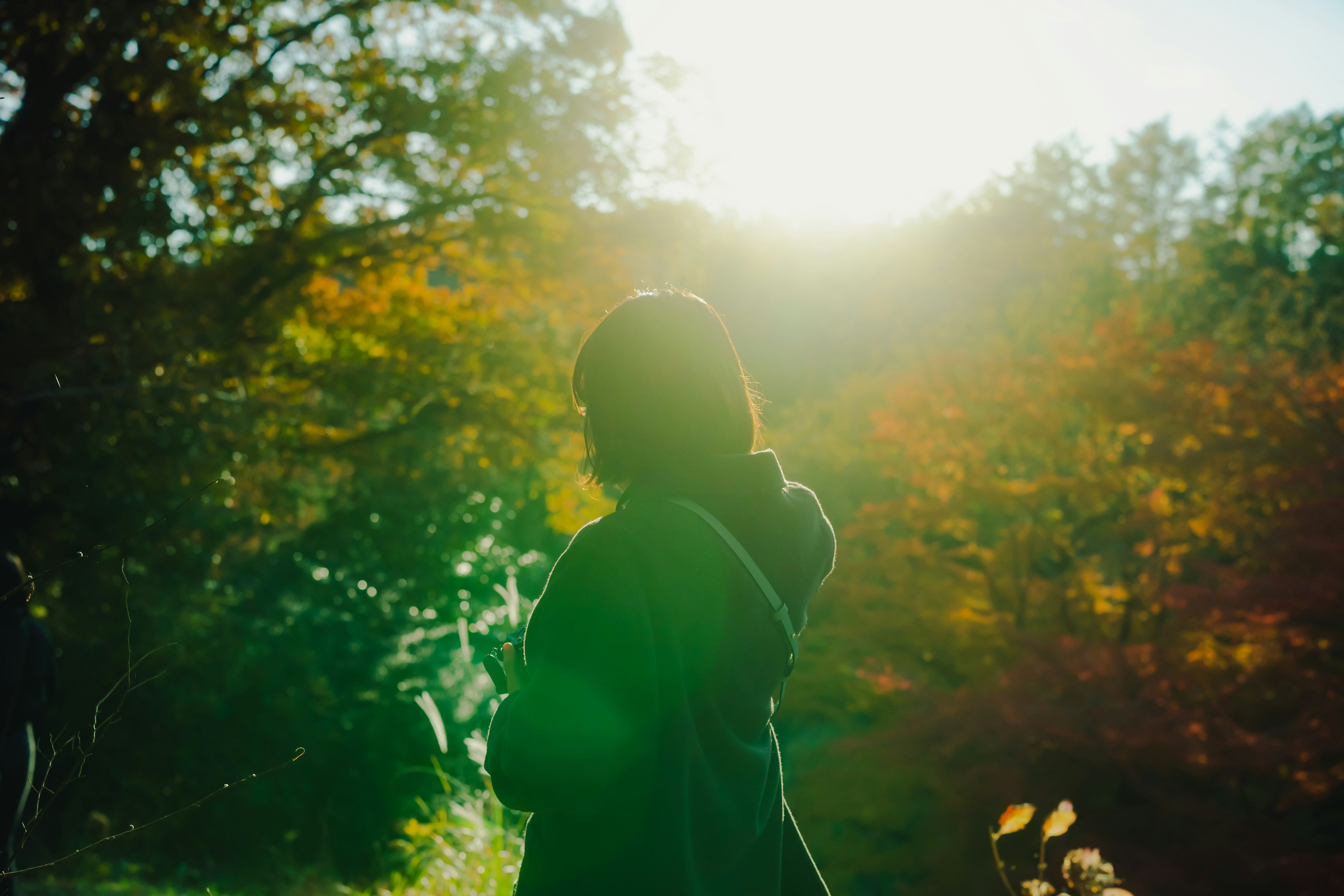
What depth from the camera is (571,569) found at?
984mm

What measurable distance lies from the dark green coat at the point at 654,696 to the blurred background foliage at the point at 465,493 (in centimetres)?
119

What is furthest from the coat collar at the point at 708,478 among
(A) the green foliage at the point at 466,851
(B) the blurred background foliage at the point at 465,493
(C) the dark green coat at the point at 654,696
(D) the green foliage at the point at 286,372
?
(D) the green foliage at the point at 286,372

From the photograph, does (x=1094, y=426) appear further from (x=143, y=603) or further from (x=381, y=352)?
(x=143, y=603)

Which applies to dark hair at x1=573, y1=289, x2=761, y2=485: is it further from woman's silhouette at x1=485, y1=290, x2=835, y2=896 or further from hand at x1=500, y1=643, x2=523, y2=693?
hand at x1=500, y1=643, x2=523, y2=693

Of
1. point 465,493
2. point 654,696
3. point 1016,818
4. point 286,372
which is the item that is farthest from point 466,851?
point 465,493

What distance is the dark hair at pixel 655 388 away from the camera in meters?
1.09

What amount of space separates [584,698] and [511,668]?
21 centimetres

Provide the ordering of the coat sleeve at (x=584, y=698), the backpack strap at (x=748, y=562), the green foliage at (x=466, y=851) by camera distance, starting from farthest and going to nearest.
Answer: the green foliage at (x=466, y=851)
the backpack strap at (x=748, y=562)
the coat sleeve at (x=584, y=698)

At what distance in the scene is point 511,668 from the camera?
1.10m

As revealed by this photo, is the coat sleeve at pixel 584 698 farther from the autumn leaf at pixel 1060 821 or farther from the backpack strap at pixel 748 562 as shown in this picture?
the autumn leaf at pixel 1060 821

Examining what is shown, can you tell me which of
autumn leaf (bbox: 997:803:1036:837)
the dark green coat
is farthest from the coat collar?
autumn leaf (bbox: 997:803:1036:837)

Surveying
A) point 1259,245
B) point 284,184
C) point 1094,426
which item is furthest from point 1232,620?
point 1259,245

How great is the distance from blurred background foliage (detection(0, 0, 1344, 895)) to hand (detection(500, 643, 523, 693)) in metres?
1.06

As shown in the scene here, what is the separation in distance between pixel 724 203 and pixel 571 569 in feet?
17.1
